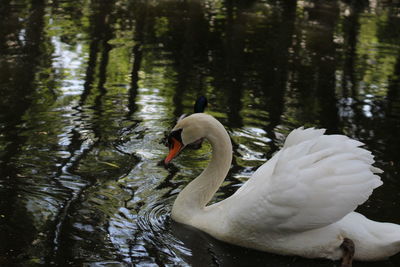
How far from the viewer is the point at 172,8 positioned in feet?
56.8

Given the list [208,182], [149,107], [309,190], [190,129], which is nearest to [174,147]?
[190,129]

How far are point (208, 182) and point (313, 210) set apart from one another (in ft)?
3.72

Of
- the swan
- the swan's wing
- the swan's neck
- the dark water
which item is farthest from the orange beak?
the swan's wing

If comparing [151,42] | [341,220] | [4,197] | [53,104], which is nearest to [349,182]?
[341,220]

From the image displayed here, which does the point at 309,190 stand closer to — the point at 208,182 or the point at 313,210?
the point at 313,210

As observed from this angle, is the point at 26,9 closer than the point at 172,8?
Yes

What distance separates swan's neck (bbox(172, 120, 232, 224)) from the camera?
18.2 ft

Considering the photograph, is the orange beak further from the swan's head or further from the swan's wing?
the swan's wing

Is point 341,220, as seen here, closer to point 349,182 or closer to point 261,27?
point 349,182

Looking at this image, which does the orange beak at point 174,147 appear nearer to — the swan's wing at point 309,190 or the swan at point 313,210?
the swan at point 313,210

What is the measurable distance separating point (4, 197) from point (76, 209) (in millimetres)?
672

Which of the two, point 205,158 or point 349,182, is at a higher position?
point 349,182

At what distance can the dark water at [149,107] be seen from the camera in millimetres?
5262

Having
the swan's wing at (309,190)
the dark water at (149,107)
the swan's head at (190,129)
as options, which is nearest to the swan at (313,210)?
the swan's wing at (309,190)
